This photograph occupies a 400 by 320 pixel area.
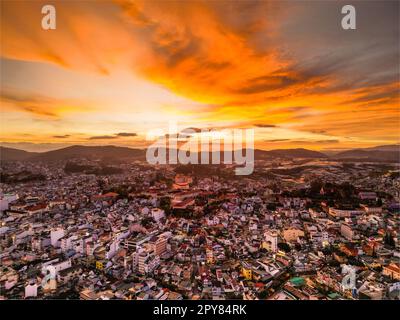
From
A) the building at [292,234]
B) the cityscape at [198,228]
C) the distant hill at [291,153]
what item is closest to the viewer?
the cityscape at [198,228]

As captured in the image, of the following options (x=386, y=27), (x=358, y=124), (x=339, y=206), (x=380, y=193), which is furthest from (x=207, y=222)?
(x=386, y=27)

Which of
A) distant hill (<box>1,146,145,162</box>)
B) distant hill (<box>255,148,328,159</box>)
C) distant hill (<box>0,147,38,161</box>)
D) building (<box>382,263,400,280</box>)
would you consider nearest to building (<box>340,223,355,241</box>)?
building (<box>382,263,400,280</box>)

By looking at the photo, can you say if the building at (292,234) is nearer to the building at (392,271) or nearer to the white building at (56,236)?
the building at (392,271)

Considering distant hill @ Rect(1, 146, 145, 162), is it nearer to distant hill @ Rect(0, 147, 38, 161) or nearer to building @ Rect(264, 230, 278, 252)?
distant hill @ Rect(0, 147, 38, 161)

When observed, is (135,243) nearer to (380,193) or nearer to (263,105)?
(263,105)

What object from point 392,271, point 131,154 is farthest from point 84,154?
point 392,271

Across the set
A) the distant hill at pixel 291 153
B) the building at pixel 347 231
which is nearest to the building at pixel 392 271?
the building at pixel 347 231

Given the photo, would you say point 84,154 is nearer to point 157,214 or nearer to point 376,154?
point 157,214

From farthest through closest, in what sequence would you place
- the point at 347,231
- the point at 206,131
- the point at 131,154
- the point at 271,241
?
the point at 131,154
the point at 206,131
the point at 347,231
the point at 271,241
